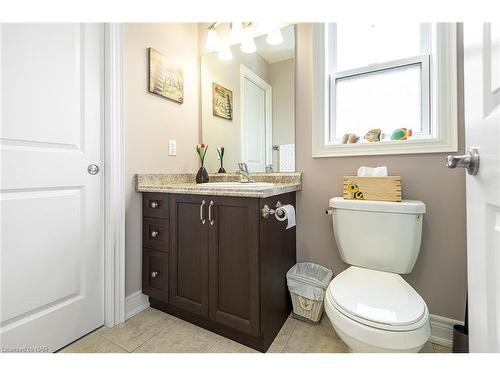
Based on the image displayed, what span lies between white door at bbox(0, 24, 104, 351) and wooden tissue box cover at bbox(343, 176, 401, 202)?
4.74 feet

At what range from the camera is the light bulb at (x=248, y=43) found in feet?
5.55

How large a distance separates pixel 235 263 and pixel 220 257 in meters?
0.09

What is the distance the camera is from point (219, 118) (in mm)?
1926

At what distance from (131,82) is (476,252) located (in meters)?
1.76

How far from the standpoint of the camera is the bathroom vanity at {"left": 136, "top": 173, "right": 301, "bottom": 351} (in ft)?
3.66

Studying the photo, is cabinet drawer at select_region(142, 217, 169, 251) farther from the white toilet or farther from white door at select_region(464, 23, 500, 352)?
white door at select_region(464, 23, 500, 352)

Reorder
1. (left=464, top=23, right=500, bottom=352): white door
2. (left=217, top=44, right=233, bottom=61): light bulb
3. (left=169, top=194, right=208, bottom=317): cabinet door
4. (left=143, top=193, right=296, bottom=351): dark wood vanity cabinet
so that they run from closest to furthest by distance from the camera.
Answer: (left=464, top=23, right=500, bottom=352): white door
(left=143, top=193, right=296, bottom=351): dark wood vanity cabinet
(left=169, top=194, right=208, bottom=317): cabinet door
(left=217, top=44, right=233, bottom=61): light bulb

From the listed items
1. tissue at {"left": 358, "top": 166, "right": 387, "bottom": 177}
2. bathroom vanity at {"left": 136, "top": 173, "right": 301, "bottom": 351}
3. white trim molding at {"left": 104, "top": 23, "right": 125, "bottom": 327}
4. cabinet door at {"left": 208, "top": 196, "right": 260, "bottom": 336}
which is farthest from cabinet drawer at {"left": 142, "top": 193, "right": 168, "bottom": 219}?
tissue at {"left": 358, "top": 166, "right": 387, "bottom": 177}

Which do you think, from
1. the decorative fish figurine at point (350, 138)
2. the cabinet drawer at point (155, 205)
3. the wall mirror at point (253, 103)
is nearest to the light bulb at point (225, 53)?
the wall mirror at point (253, 103)

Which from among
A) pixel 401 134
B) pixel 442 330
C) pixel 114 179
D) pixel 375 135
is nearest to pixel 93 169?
pixel 114 179

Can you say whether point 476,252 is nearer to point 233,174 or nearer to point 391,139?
point 391,139

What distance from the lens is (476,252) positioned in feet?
1.71

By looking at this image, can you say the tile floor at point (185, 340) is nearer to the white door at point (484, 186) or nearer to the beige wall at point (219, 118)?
the white door at point (484, 186)
